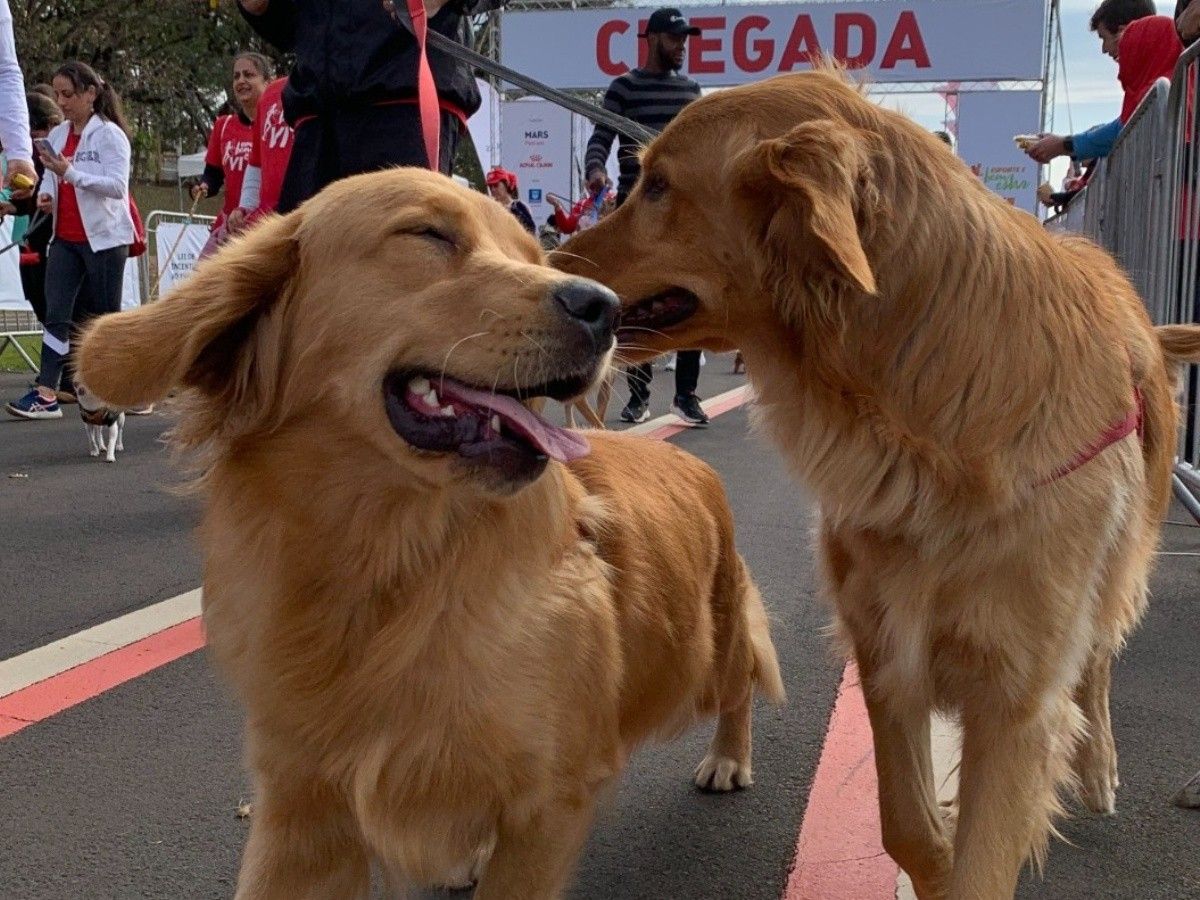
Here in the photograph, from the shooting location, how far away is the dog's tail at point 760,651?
3.24 meters

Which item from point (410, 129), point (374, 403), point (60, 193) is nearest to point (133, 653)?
point (410, 129)

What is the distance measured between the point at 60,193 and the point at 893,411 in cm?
736

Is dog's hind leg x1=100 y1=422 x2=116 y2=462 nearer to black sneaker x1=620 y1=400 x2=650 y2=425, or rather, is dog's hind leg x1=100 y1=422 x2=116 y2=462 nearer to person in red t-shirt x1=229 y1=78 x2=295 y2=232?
person in red t-shirt x1=229 y1=78 x2=295 y2=232

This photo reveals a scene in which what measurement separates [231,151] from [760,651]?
631 cm

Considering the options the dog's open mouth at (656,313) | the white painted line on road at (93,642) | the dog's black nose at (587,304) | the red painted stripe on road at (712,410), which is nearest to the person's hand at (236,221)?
the white painted line on road at (93,642)

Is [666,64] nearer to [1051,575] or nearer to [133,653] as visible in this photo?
[133,653]

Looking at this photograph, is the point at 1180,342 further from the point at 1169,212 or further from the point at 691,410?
the point at 691,410

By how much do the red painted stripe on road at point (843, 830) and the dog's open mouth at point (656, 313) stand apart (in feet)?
3.95

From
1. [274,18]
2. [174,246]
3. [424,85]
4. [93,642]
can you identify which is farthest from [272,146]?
[174,246]

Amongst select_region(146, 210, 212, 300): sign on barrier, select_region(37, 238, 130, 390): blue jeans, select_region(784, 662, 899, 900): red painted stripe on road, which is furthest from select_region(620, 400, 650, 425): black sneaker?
select_region(784, 662, 899, 900): red painted stripe on road

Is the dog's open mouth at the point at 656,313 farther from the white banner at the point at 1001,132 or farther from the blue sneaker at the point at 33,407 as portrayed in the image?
the white banner at the point at 1001,132

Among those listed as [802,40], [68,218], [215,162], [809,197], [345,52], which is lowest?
[68,218]

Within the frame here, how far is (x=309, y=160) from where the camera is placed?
13.1ft

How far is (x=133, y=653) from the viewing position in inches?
152
